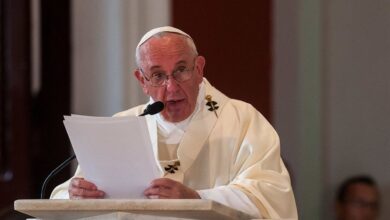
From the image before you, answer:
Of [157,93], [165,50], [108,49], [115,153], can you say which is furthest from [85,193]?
[108,49]

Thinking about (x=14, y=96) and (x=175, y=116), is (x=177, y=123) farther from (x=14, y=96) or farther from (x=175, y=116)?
(x=14, y=96)

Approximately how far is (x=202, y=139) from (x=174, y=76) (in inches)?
12.4

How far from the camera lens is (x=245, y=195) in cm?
394

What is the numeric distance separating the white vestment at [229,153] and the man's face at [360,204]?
6.92 feet

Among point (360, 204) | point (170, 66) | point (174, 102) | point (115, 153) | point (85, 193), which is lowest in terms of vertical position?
point (360, 204)

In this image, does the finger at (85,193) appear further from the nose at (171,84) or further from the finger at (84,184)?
the nose at (171,84)

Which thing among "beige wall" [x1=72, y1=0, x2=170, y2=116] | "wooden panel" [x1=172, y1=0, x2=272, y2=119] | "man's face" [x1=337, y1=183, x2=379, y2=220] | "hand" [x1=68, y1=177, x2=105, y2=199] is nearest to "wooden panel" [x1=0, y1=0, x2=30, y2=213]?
"beige wall" [x1=72, y1=0, x2=170, y2=116]

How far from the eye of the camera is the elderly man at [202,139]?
13.0 ft

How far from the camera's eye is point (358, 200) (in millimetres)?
6426

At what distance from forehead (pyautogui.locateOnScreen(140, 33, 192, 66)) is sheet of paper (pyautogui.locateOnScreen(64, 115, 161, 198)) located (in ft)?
1.48

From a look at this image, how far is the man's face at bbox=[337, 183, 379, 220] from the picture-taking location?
6375 mm

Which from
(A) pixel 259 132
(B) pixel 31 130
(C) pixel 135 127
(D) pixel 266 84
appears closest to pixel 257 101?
(D) pixel 266 84

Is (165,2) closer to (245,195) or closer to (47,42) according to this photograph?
(47,42)

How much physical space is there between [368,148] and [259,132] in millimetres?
2671
